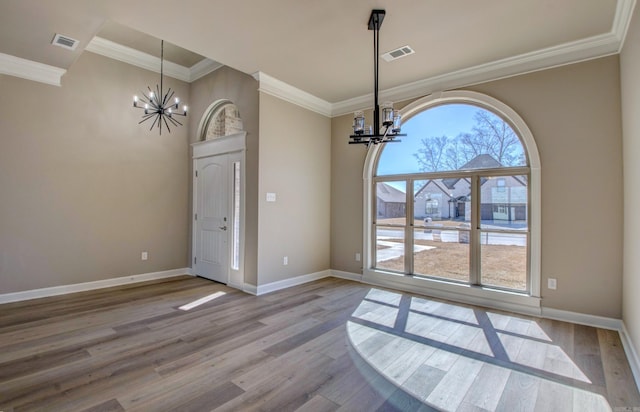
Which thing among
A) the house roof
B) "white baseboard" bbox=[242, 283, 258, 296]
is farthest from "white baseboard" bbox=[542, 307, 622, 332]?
"white baseboard" bbox=[242, 283, 258, 296]

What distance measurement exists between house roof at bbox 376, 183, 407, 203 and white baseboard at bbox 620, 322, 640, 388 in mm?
2933

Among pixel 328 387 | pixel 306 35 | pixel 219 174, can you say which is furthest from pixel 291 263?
pixel 306 35

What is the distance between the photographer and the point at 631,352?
2641 mm

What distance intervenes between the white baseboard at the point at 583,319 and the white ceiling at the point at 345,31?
2980 mm

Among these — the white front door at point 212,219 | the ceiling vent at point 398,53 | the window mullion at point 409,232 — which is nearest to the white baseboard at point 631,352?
the window mullion at point 409,232

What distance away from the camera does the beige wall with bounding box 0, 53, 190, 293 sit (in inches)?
161

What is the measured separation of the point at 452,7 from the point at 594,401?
3.43 meters

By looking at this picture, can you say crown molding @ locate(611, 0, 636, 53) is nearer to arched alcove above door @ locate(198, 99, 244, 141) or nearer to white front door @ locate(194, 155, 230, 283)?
arched alcove above door @ locate(198, 99, 244, 141)

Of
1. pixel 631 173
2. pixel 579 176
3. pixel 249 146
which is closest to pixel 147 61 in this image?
pixel 249 146

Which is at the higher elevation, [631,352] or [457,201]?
[457,201]

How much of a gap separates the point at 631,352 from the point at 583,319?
87 cm

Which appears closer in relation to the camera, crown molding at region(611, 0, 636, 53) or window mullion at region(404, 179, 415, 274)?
crown molding at region(611, 0, 636, 53)

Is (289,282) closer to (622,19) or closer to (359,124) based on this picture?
(359,124)

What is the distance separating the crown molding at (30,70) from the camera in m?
3.96
